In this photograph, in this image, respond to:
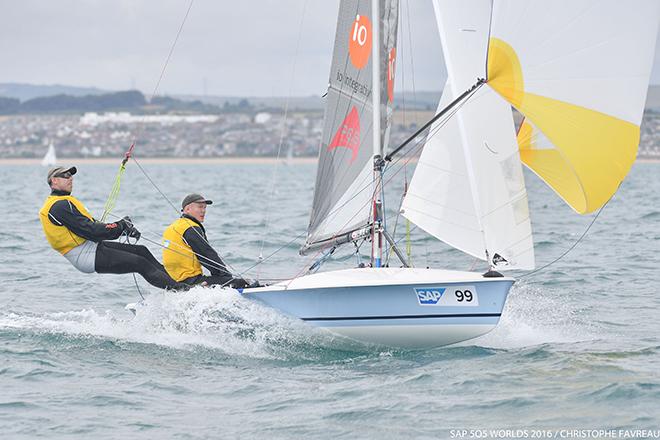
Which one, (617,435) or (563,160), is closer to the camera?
(617,435)

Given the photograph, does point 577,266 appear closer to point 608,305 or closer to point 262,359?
point 608,305

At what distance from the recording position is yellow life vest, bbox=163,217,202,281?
24.3 feet

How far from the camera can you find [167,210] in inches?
828

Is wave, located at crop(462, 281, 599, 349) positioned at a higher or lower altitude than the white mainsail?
A: lower

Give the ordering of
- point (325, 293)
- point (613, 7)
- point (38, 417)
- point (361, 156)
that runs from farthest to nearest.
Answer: point (361, 156) < point (325, 293) < point (613, 7) < point (38, 417)

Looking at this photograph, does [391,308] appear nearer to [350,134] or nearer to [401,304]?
[401,304]

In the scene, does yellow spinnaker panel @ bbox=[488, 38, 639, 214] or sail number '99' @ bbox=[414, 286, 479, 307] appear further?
sail number '99' @ bbox=[414, 286, 479, 307]

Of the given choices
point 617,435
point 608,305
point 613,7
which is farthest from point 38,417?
point 608,305

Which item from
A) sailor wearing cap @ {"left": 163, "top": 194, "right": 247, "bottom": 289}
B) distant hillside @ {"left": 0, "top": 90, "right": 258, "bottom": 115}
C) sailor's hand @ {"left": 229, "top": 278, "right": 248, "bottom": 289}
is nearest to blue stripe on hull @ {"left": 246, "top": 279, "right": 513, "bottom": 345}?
sailor's hand @ {"left": 229, "top": 278, "right": 248, "bottom": 289}

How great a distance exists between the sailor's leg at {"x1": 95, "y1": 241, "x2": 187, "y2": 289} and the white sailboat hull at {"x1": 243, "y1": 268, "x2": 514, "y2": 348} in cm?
91

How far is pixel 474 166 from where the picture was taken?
7.20 metres

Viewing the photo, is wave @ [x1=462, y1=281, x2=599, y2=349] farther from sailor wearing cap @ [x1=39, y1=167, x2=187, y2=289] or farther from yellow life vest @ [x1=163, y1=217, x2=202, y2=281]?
sailor wearing cap @ [x1=39, y1=167, x2=187, y2=289]

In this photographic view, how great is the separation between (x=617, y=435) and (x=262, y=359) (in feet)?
7.82

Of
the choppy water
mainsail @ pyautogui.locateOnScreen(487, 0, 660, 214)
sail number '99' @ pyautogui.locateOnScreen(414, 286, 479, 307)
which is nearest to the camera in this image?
the choppy water
